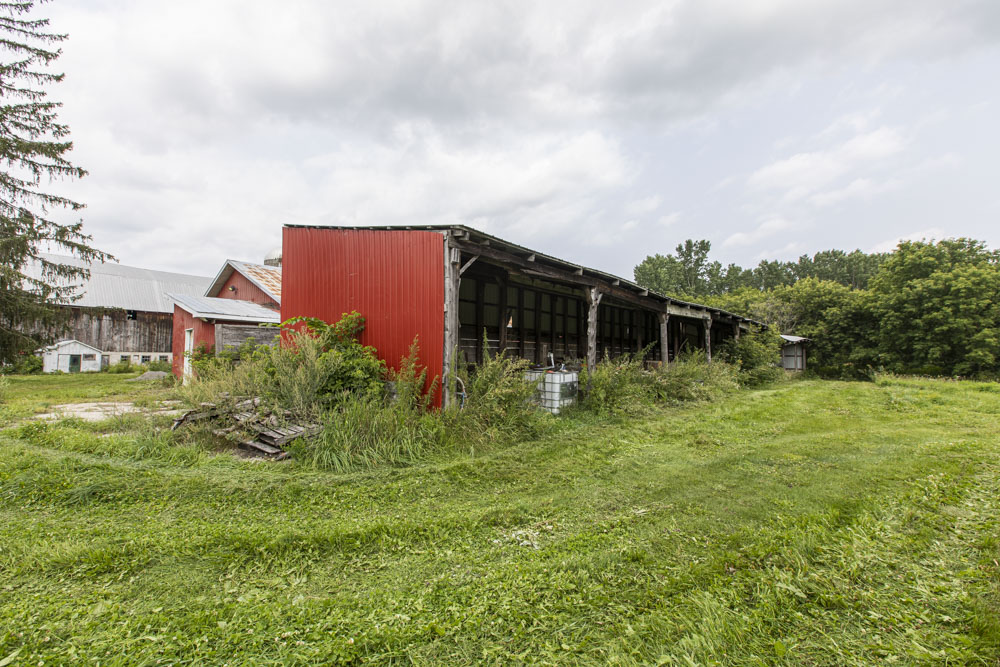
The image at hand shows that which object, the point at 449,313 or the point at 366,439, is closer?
the point at 366,439

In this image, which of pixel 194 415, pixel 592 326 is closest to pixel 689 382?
pixel 592 326

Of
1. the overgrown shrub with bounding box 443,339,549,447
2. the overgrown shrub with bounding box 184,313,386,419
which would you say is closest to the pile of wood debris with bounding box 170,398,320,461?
the overgrown shrub with bounding box 184,313,386,419

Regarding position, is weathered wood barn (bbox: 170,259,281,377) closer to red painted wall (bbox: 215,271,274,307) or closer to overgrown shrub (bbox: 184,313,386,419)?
red painted wall (bbox: 215,271,274,307)

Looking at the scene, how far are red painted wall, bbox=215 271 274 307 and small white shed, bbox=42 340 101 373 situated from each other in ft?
22.5

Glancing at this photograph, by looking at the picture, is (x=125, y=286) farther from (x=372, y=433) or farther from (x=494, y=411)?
(x=494, y=411)

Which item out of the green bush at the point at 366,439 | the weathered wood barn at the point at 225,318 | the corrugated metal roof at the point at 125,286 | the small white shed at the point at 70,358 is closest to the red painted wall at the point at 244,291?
the weathered wood barn at the point at 225,318

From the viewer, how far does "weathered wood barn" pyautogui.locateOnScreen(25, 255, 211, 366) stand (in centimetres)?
2008

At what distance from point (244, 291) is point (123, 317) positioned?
10040mm

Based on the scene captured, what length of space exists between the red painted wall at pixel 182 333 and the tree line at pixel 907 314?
73.4 ft

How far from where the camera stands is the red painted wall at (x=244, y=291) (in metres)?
15.4

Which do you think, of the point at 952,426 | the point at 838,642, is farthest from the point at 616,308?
the point at 838,642

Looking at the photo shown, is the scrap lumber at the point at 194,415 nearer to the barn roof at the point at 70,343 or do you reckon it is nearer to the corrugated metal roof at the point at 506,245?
the corrugated metal roof at the point at 506,245

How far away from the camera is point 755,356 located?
1734 cm

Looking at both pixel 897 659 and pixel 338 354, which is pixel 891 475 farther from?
pixel 338 354
